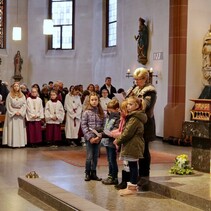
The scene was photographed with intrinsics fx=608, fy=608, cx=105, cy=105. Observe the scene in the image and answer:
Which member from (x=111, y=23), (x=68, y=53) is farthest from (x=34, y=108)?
(x=68, y=53)

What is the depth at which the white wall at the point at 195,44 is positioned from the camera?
56.9 ft

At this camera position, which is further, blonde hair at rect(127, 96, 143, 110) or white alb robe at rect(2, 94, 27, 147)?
white alb robe at rect(2, 94, 27, 147)

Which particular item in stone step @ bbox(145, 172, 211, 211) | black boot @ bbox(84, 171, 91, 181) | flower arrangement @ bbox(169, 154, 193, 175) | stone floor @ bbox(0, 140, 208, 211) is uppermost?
flower arrangement @ bbox(169, 154, 193, 175)

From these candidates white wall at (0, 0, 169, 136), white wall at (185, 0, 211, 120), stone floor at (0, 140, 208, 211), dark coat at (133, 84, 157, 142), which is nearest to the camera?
stone floor at (0, 140, 208, 211)

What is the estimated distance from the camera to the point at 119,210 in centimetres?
764

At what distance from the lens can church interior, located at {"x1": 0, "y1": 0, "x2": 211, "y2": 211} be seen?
8.51 metres

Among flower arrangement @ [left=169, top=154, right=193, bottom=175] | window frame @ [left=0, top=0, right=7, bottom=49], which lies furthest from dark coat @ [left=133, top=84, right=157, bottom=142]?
window frame @ [left=0, top=0, right=7, bottom=49]

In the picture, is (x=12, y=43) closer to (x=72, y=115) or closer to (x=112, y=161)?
(x=72, y=115)

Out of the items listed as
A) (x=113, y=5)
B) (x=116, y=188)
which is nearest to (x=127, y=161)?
(x=116, y=188)

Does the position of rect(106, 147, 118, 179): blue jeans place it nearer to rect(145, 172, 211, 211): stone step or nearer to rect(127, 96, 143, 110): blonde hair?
rect(145, 172, 211, 211): stone step

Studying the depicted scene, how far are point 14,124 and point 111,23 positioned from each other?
8380 millimetres

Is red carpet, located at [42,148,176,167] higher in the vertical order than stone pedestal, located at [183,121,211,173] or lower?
lower

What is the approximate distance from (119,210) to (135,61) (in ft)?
41.1

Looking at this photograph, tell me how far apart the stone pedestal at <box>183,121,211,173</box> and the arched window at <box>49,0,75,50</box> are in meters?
15.2
